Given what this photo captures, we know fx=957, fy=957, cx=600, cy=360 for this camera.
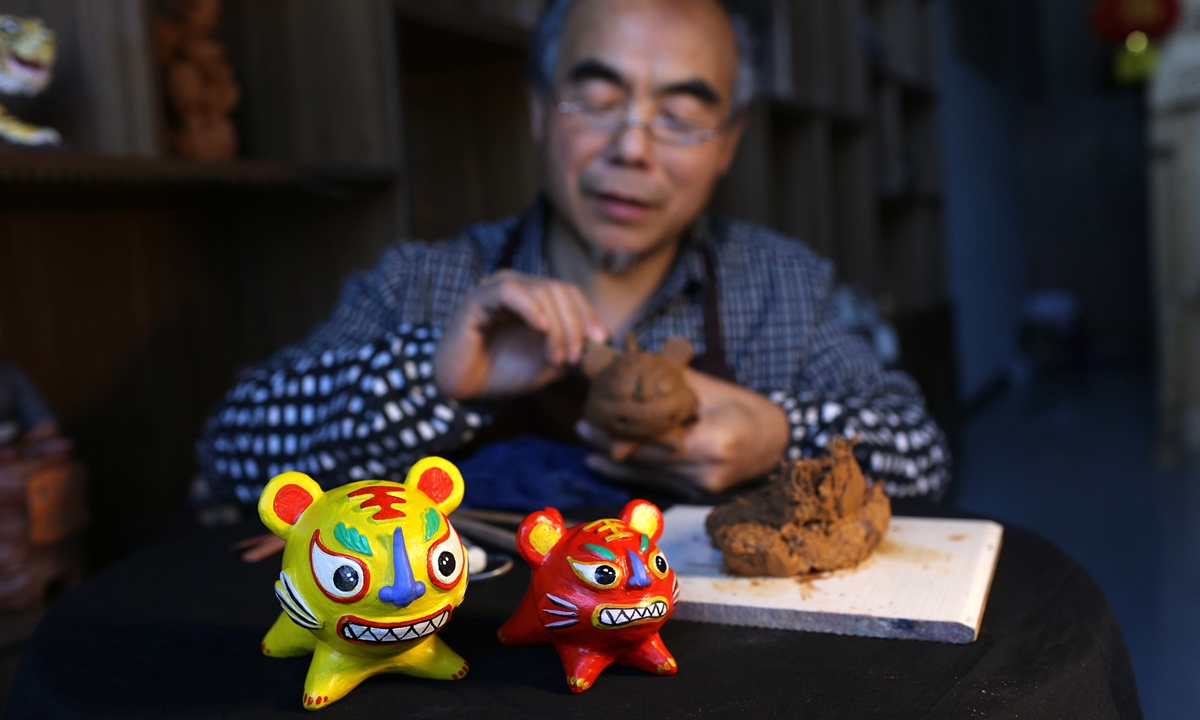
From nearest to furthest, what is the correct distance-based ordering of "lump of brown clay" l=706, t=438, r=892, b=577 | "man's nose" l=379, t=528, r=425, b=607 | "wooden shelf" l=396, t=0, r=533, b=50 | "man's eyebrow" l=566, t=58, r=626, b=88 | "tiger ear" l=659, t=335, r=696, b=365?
"man's nose" l=379, t=528, r=425, b=607, "lump of brown clay" l=706, t=438, r=892, b=577, "tiger ear" l=659, t=335, r=696, b=365, "man's eyebrow" l=566, t=58, r=626, b=88, "wooden shelf" l=396, t=0, r=533, b=50

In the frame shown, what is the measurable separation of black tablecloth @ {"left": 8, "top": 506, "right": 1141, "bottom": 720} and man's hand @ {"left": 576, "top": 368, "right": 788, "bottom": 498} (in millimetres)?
304

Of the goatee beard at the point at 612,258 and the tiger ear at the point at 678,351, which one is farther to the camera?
the goatee beard at the point at 612,258

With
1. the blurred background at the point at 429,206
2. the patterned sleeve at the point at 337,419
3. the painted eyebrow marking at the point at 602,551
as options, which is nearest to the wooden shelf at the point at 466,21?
the blurred background at the point at 429,206

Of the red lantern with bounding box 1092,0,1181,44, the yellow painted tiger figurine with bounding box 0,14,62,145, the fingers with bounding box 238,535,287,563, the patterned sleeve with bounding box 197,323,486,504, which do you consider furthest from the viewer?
the red lantern with bounding box 1092,0,1181,44

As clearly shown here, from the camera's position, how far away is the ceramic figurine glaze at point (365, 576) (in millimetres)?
490

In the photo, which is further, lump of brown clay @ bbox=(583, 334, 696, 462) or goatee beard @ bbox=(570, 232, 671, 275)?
goatee beard @ bbox=(570, 232, 671, 275)

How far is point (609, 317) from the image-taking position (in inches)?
56.6

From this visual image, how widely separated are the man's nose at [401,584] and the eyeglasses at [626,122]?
0.90 meters

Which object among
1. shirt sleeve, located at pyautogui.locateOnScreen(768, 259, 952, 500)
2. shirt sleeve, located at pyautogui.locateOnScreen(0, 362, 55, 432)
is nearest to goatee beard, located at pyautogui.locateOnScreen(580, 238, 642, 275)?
shirt sleeve, located at pyautogui.locateOnScreen(768, 259, 952, 500)

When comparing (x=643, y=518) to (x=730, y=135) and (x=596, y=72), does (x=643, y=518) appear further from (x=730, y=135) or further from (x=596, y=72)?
(x=730, y=135)

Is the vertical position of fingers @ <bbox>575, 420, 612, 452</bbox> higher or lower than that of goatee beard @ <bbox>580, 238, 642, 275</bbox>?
lower

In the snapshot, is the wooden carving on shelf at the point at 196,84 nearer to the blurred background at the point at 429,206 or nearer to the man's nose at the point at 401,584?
the blurred background at the point at 429,206

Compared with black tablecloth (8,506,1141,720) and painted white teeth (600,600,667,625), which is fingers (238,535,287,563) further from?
painted white teeth (600,600,667,625)

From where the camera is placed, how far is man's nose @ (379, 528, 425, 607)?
1.60ft
